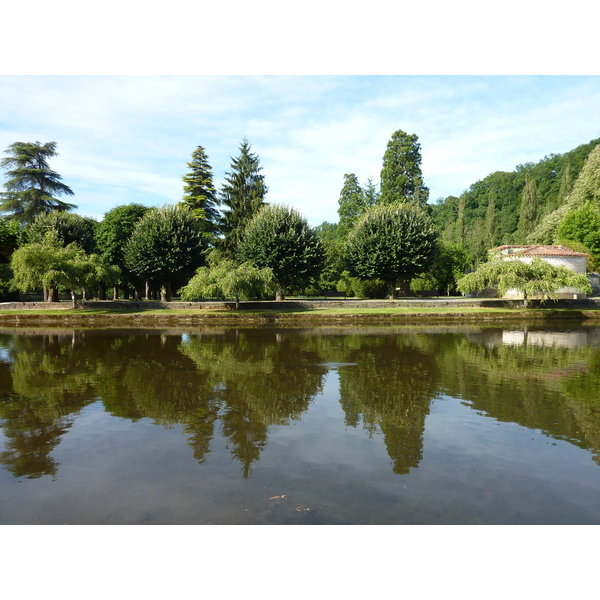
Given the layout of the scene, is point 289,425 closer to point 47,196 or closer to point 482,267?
point 482,267

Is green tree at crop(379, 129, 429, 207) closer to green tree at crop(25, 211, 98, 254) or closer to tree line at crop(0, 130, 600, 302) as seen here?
tree line at crop(0, 130, 600, 302)

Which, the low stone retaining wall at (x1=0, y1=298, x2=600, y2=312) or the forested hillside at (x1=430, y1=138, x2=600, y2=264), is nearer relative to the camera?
A: the low stone retaining wall at (x1=0, y1=298, x2=600, y2=312)

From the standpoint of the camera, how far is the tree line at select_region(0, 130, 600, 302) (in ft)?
118

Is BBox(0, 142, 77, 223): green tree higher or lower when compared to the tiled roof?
higher

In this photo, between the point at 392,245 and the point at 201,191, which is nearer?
the point at 392,245

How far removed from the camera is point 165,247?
136ft

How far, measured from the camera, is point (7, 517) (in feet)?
17.1

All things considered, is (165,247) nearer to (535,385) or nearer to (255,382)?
(255,382)

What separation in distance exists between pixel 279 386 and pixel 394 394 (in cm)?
332

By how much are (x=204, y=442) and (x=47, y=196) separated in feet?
166

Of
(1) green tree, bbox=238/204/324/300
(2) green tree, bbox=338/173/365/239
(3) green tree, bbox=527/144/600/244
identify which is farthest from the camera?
(2) green tree, bbox=338/173/365/239

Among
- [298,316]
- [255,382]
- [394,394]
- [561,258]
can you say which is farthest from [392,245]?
[394,394]

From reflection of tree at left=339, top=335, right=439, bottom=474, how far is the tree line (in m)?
19.1

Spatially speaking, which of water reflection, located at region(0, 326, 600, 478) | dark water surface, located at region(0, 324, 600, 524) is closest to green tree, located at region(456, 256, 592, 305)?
water reflection, located at region(0, 326, 600, 478)
